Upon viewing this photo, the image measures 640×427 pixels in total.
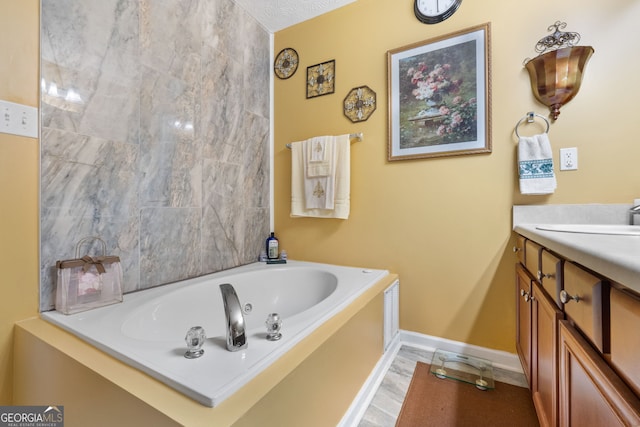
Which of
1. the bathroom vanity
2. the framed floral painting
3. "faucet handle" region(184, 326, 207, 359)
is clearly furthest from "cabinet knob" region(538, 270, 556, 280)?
"faucet handle" region(184, 326, 207, 359)

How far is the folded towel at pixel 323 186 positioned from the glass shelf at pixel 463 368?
41.2 inches

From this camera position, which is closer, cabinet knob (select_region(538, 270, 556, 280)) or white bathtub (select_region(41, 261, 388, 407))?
white bathtub (select_region(41, 261, 388, 407))

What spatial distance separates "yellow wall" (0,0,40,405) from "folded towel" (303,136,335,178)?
141 centimetres

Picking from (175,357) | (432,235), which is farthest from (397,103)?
(175,357)

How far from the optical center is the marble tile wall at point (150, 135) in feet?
3.63

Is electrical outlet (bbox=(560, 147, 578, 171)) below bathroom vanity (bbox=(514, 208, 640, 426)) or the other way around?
the other way around

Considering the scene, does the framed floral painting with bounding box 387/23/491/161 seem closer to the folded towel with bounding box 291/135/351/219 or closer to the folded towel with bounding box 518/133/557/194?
the folded towel with bounding box 518/133/557/194

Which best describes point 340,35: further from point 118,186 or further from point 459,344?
point 459,344

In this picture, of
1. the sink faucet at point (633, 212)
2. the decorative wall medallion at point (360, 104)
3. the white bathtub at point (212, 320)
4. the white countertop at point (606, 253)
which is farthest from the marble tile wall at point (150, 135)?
the sink faucet at point (633, 212)

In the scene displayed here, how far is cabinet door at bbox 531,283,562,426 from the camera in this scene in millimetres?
783

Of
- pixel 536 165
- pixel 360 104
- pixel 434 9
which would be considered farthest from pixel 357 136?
pixel 536 165

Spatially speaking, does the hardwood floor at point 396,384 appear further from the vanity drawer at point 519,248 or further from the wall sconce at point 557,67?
the wall sconce at point 557,67

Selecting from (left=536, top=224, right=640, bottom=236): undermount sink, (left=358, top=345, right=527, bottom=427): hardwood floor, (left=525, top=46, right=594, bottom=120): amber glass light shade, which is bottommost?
(left=358, top=345, right=527, bottom=427): hardwood floor

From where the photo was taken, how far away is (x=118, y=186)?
1279mm
